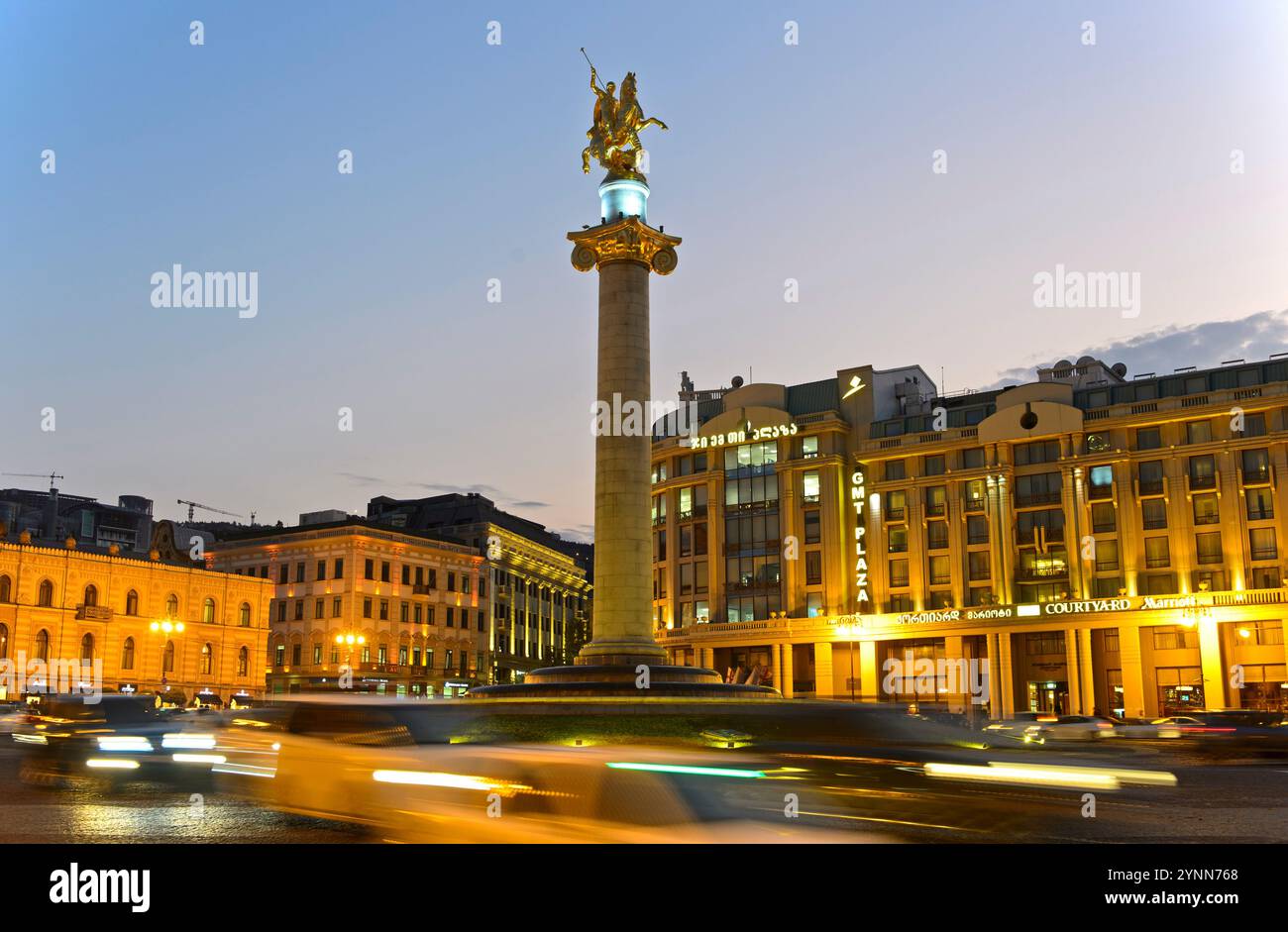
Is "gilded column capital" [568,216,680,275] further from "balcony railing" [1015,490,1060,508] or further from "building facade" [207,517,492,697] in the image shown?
"building facade" [207,517,492,697]

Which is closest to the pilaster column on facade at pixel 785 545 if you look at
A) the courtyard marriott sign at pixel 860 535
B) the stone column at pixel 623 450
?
the courtyard marriott sign at pixel 860 535

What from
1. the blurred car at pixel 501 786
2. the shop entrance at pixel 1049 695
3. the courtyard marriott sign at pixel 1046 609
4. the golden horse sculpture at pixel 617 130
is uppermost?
the golden horse sculpture at pixel 617 130

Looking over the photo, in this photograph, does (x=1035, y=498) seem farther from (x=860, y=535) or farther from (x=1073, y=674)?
(x=860, y=535)

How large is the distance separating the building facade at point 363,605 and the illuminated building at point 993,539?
21.6 m

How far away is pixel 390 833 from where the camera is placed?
1331 cm

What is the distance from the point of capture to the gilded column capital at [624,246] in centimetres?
4297

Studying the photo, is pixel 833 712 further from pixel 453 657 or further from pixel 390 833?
pixel 453 657

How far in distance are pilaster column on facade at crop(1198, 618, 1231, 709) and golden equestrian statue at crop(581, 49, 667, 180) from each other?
161ft

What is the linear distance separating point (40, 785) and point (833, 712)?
54.3 ft

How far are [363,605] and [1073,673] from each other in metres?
55.0

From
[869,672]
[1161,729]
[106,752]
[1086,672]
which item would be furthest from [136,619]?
[1161,729]

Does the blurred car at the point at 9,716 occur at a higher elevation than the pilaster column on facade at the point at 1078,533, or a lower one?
lower

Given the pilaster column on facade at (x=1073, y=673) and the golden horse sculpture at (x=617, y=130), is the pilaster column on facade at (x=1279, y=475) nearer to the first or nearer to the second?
the pilaster column on facade at (x=1073, y=673)
